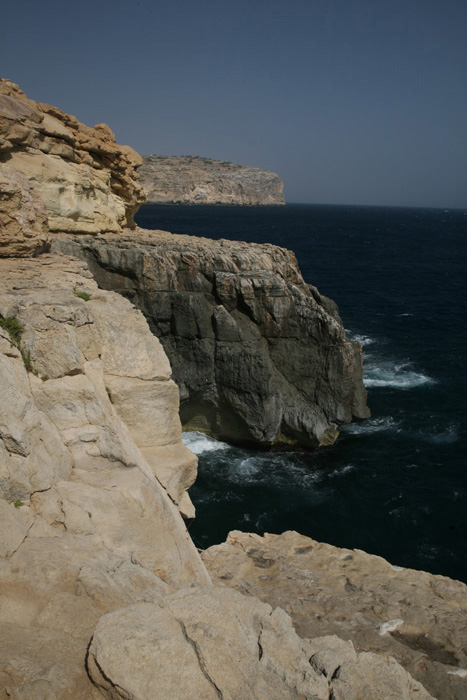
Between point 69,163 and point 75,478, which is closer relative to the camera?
point 75,478

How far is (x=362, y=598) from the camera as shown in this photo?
1151 cm

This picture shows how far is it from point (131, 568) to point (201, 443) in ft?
76.7

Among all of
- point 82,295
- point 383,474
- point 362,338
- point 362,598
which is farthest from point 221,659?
point 362,338

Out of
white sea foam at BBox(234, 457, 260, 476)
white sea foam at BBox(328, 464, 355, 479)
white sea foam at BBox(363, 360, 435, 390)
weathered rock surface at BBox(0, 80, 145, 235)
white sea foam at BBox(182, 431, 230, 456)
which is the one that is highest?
weathered rock surface at BBox(0, 80, 145, 235)

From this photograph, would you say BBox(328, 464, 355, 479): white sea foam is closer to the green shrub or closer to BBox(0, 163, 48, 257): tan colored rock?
BBox(0, 163, 48, 257): tan colored rock

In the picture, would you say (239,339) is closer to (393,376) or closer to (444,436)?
(444,436)

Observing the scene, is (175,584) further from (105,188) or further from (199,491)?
(105,188)

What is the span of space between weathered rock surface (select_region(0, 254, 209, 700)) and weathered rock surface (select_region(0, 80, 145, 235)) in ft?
35.4

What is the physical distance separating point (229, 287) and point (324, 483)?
1223cm

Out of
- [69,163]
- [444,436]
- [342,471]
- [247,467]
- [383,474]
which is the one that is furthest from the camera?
[444,436]

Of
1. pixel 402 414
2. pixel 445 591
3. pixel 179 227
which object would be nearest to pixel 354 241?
pixel 179 227

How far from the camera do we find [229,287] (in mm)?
29266

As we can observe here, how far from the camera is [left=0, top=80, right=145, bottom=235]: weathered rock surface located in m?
22.0

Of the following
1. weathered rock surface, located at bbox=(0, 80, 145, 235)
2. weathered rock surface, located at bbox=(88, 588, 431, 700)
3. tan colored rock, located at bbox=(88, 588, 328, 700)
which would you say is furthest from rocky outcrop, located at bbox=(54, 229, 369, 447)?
tan colored rock, located at bbox=(88, 588, 328, 700)
